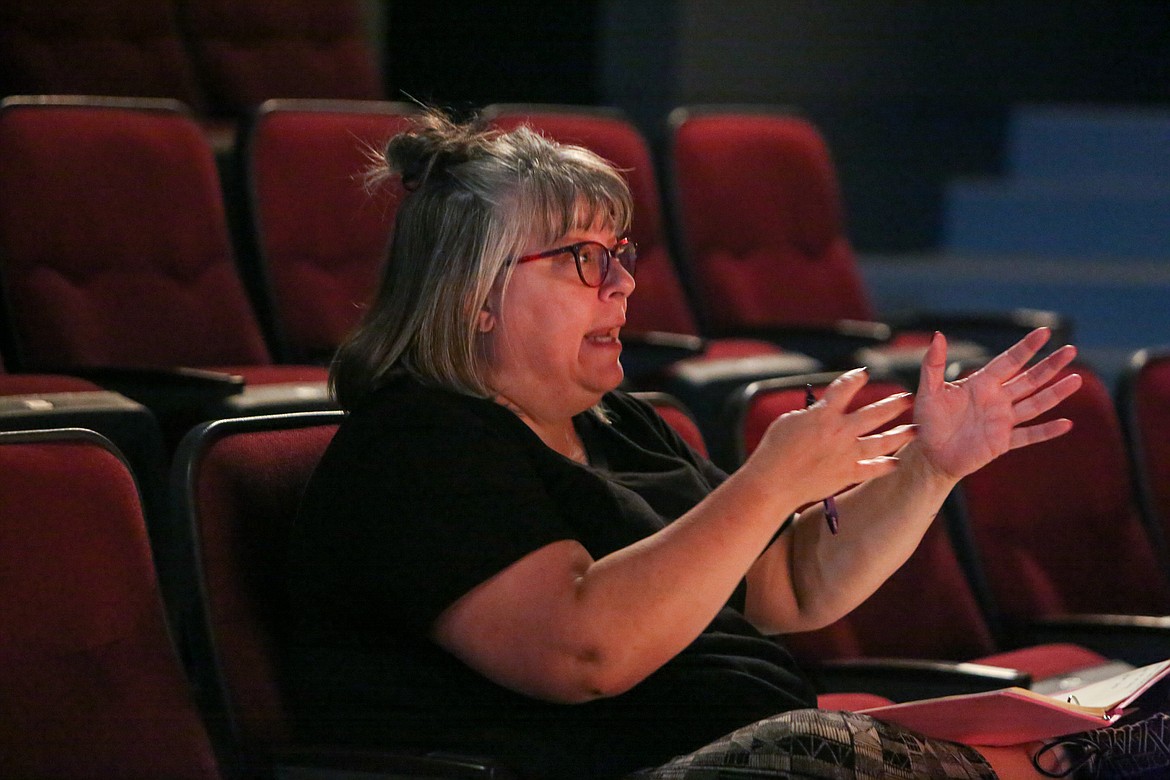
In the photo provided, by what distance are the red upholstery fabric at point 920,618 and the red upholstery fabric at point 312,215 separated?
77 cm

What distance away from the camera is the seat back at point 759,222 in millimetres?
2863

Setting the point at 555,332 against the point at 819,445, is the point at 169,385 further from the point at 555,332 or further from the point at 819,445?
the point at 819,445

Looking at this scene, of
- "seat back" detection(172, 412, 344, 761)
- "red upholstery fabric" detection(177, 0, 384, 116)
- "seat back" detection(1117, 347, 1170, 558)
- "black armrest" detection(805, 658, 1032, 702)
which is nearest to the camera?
"seat back" detection(172, 412, 344, 761)

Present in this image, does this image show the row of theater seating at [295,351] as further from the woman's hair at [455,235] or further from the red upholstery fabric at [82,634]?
the woman's hair at [455,235]

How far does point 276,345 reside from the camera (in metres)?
2.32

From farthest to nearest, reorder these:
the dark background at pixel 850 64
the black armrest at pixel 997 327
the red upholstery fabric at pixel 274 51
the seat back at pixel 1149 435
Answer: the dark background at pixel 850 64 → the red upholstery fabric at pixel 274 51 → the black armrest at pixel 997 327 → the seat back at pixel 1149 435

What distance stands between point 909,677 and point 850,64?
10.4ft

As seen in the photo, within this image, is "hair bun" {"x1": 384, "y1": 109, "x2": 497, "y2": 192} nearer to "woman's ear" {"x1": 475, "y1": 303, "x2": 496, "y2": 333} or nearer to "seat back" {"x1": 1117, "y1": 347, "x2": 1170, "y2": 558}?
"woman's ear" {"x1": 475, "y1": 303, "x2": 496, "y2": 333}

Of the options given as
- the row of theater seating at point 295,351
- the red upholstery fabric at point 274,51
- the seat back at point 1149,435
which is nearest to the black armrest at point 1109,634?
the row of theater seating at point 295,351

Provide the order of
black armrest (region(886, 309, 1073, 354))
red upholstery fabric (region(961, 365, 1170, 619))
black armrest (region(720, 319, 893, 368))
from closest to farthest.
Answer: red upholstery fabric (region(961, 365, 1170, 619)) → black armrest (region(720, 319, 893, 368)) → black armrest (region(886, 309, 1073, 354))

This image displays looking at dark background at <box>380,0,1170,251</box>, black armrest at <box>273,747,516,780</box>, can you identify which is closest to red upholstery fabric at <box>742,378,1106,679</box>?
black armrest at <box>273,747,516,780</box>

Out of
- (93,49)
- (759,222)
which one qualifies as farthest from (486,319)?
(93,49)

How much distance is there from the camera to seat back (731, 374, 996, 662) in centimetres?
176

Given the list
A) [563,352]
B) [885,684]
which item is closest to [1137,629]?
[885,684]
